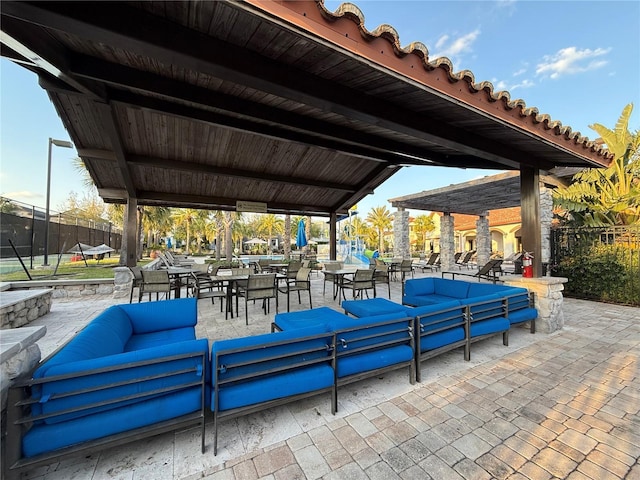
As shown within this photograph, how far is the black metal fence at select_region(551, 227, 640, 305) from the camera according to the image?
612cm

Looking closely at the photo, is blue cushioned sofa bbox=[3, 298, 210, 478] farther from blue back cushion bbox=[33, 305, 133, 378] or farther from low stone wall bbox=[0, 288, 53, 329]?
low stone wall bbox=[0, 288, 53, 329]

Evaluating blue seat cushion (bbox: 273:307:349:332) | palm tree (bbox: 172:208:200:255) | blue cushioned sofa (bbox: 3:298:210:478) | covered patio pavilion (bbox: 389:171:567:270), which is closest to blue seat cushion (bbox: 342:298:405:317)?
blue seat cushion (bbox: 273:307:349:332)

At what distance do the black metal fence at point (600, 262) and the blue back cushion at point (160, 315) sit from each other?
9.30m

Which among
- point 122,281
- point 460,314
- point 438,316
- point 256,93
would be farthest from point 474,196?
point 122,281

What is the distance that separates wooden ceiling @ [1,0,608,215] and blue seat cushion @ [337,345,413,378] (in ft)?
7.96

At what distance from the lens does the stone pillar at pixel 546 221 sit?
25.6ft

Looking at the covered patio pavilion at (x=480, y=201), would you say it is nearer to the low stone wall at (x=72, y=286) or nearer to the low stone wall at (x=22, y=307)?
the low stone wall at (x=22, y=307)

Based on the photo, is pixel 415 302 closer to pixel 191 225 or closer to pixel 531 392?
→ pixel 531 392

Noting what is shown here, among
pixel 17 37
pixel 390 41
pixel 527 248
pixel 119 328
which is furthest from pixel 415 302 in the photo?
pixel 17 37

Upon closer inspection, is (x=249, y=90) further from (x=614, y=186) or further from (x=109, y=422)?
(x=614, y=186)

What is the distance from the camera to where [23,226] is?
309 inches

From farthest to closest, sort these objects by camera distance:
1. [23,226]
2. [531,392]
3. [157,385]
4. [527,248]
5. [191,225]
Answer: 1. [191,225]
2. [23,226]
3. [527,248]
4. [531,392]
5. [157,385]

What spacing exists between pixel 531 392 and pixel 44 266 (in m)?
13.6

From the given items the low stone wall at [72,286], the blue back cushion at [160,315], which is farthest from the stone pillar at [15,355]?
→ the low stone wall at [72,286]
